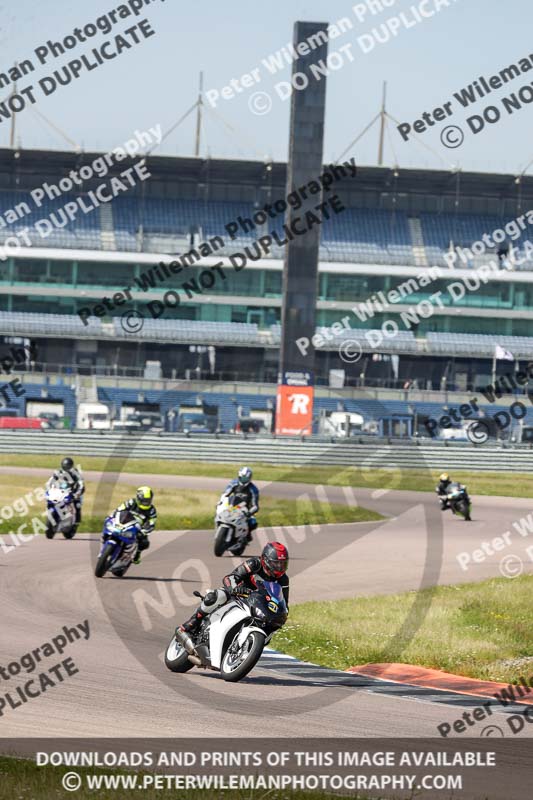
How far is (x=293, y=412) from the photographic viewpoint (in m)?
62.9

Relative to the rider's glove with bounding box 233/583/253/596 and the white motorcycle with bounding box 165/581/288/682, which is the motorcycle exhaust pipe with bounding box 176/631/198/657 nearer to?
the white motorcycle with bounding box 165/581/288/682

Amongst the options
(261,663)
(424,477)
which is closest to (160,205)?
(424,477)

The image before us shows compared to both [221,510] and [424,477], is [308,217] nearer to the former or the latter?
[424,477]

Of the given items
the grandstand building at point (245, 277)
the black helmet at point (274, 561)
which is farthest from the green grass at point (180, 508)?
the grandstand building at point (245, 277)

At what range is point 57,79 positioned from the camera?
144ft

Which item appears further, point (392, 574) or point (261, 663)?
point (392, 574)

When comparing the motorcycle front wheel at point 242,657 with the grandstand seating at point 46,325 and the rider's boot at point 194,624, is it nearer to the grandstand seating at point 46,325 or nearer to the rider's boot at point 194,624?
the rider's boot at point 194,624

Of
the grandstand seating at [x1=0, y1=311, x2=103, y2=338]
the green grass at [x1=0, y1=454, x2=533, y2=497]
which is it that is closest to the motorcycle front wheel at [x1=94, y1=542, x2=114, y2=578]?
the green grass at [x1=0, y1=454, x2=533, y2=497]

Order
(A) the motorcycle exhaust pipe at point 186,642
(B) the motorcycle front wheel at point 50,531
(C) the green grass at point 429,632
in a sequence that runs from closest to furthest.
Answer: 1. (A) the motorcycle exhaust pipe at point 186,642
2. (C) the green grass at point 429,632
3. (B) the motorcycle front wheel at point 50,531

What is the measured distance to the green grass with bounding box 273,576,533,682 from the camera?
1544 centimetres

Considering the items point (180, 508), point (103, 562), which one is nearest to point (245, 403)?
point (180, 508)

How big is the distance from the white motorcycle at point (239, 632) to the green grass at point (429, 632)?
2646mm

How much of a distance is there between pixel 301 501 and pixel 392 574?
16.4 m

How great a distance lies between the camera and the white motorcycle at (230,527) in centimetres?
2484
